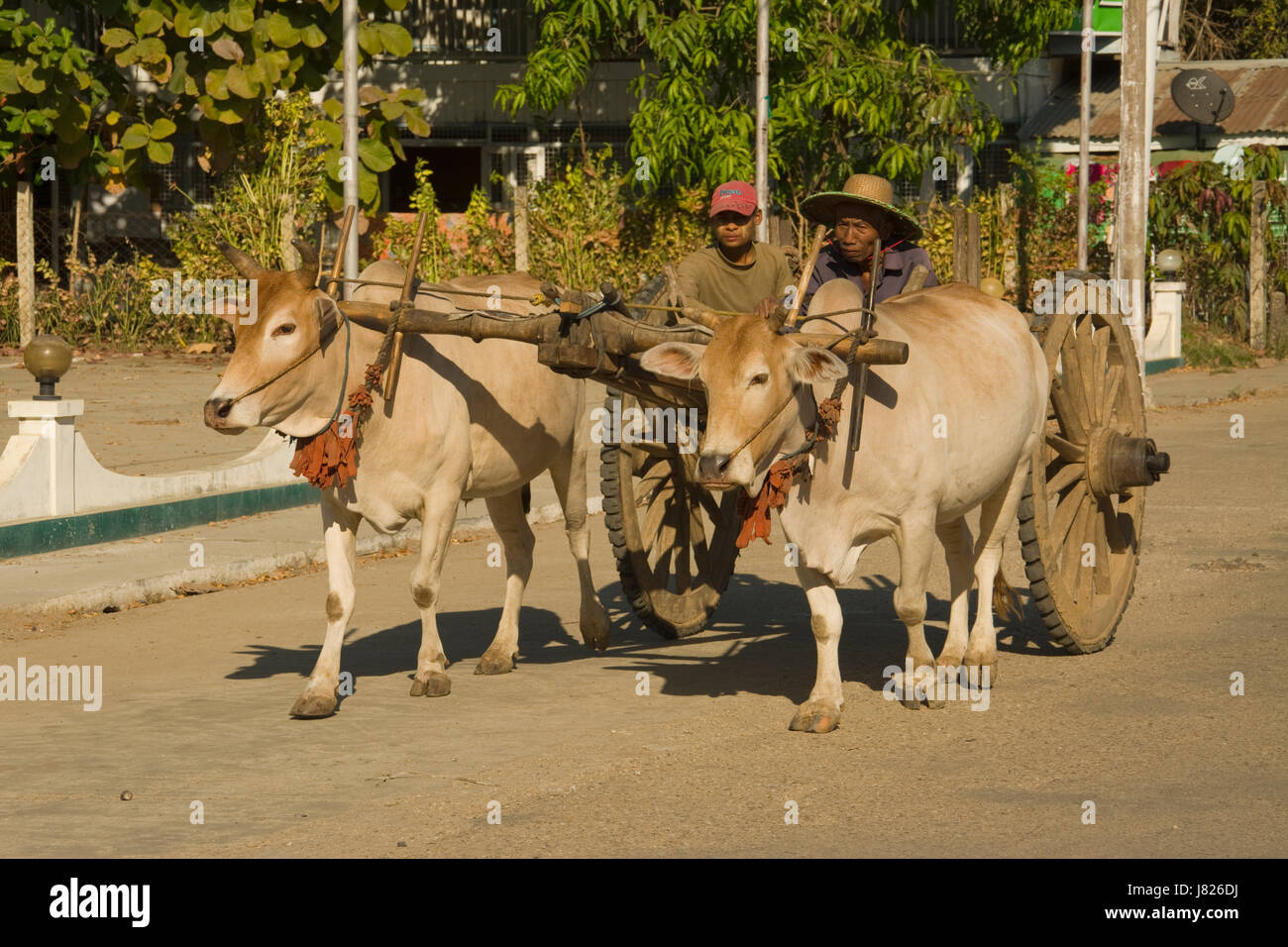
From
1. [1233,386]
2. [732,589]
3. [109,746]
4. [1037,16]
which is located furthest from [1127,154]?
[109,746]

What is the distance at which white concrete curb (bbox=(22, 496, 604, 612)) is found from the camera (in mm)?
10219

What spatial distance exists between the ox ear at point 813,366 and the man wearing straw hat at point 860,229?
1406 mm

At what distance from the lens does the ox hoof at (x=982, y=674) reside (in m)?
8.12

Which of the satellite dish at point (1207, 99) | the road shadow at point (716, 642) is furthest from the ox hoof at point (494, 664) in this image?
the satellite dish at point (1207, 99)

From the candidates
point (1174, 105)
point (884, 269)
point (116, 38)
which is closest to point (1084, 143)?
point (1174, 105)

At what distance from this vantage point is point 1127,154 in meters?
20.5

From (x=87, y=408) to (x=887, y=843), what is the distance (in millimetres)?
14153

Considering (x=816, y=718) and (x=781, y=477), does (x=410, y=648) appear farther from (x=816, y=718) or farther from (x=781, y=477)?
(x=781, y=477)

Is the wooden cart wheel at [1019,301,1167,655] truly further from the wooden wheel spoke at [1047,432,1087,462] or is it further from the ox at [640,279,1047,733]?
the ox at [640,279,1047,733]

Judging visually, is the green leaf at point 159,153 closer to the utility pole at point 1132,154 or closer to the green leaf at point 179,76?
the green leaf at point 179,76

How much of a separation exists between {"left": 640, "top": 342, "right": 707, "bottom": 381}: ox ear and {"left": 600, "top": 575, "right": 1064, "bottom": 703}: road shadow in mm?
1676

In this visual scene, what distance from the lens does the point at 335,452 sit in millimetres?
7805

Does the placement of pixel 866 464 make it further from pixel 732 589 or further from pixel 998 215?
pixel 998 215

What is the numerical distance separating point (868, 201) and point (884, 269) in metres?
0.65
